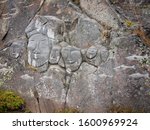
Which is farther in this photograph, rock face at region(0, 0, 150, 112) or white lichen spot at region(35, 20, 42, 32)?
white lichen spot at region(35, 20, 42, 32)

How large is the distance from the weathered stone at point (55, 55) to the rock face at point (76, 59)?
1 cm

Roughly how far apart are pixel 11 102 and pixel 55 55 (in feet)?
2.66

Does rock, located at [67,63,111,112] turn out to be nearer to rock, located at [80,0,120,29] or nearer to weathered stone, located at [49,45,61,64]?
weathered stone, located at [49,45,61,64]

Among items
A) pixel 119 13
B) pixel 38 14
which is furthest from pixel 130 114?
pixel 38 14

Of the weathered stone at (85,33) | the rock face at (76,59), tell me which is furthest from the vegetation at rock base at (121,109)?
the weathered stone at (85,33)

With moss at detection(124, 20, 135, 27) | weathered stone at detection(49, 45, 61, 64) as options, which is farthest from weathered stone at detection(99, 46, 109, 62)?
weathered stone at detection(49, 45, 61, 64)

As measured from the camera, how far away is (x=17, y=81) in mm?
6828

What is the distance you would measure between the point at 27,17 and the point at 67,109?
4.46ft

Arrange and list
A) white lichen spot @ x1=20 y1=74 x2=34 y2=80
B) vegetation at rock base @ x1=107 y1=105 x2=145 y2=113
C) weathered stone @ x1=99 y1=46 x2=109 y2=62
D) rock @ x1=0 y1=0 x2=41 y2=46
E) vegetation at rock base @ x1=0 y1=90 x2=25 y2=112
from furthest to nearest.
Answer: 1. rock @ x1=0 y1=0 x2=41 y2=46
2. white lichen spot @ x1=20 y1=74 x2=34 y2=80
3. weathered stone @ x1=99 y1=46 x2=109 y2=62
4. vegetation at rock base @ x1=0 y1=90 x2=25 y2=112
5. vegetation at rock base @ x1=107 y1=105 x2=145 y2=113

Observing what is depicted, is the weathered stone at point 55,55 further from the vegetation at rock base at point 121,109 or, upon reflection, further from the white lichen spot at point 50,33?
the vegetation at rock base at point 121,109

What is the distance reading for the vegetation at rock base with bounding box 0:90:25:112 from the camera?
6.60 m

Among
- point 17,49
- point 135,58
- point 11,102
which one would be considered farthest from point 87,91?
point 17,49

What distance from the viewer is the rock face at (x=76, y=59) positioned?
6586mm

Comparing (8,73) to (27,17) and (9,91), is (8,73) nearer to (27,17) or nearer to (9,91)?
(9,91)
